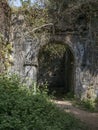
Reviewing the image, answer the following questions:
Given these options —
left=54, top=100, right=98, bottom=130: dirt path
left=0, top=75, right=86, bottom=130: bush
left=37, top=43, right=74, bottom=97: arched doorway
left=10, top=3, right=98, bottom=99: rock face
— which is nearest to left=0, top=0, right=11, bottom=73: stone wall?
left=10, top=3, right=98, bottom=99: rock face

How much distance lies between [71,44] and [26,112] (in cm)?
789

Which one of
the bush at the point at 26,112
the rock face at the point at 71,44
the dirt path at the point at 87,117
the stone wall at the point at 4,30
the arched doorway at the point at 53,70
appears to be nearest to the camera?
the bush at the point at 26,112

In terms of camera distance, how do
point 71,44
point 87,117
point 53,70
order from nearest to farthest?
point 87,117, point 71,44, point 53,70

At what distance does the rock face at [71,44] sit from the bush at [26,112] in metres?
5.12

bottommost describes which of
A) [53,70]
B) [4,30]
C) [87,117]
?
[87,117]

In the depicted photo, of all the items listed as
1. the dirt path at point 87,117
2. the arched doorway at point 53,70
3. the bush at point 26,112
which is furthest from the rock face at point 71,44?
the arched doorway at point 53,70

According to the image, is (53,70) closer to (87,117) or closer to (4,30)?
(4,30)

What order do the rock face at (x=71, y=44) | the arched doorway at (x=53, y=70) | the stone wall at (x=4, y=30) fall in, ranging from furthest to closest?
the arched doorway at (x=53, y=70)
the rock face at (x=71, y=44)
the stone wall at (x=4, y=30)

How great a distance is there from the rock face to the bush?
512 cm

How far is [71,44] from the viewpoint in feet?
46.4

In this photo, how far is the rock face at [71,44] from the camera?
13.5 metres

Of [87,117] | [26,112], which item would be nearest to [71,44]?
[87,117]

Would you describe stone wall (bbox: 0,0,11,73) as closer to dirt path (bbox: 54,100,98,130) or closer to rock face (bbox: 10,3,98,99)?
rock face (bbox: 10,3,98,99)

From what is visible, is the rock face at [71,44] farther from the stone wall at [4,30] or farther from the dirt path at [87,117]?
the dirt path at [87,117]
